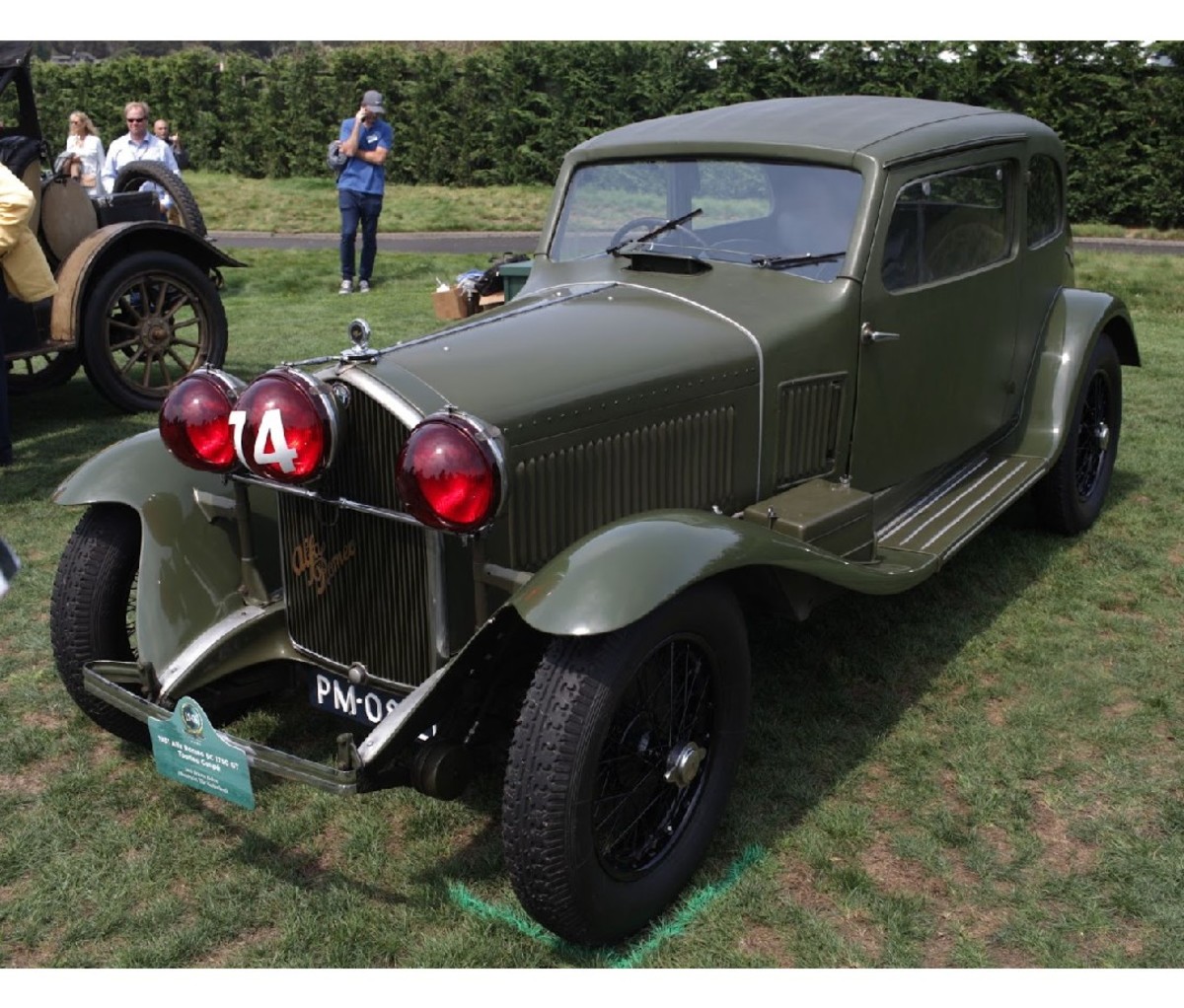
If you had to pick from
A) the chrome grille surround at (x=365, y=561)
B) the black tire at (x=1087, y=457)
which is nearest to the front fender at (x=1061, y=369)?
the black tire at (x=1087, y=457)

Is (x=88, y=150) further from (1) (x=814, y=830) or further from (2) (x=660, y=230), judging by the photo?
(1) (x=814, y=830)

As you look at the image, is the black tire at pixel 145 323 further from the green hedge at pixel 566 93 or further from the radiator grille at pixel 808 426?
the green hedge at pixel 566 93

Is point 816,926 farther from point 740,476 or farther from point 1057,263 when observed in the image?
point 1057,263

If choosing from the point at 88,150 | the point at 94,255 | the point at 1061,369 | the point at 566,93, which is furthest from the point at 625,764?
the point at 566,93

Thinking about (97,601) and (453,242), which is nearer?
(97,601)

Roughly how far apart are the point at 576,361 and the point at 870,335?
117 centimetres

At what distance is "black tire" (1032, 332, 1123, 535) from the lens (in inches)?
195

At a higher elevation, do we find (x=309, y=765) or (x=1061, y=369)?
(x=1061, y=369)

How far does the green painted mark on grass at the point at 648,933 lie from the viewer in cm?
265

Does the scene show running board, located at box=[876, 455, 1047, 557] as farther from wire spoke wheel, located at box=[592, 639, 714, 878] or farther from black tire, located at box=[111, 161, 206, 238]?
black tire, located at box=[111, 161, 206, 238]

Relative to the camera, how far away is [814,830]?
3.09 metres

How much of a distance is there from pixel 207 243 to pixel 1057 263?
545cm

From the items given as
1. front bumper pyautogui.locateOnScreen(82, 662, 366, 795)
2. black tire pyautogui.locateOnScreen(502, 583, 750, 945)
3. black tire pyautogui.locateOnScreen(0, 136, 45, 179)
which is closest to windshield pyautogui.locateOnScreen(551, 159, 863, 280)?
black tire pyautogui.locateOnScreen(502, 583, 750, 945)

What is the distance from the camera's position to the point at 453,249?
15.2m
